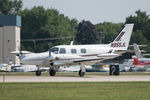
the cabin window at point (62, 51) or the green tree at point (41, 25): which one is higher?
the green tree at point (41, 25)

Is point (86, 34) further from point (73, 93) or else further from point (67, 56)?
point (73, 93)

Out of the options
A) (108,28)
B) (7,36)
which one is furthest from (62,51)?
(108,28)

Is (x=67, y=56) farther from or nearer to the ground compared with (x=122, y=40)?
nearer to the ground

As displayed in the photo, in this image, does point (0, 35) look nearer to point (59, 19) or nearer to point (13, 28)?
point (13, 28)

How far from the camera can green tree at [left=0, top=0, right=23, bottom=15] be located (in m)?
154

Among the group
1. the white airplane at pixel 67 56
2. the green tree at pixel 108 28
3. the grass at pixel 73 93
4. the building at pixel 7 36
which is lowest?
the grass at pixel 73 93

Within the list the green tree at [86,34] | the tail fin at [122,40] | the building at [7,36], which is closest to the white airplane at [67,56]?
the tail fin at [122,40]

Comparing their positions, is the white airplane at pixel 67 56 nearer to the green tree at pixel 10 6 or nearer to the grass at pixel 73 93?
the grass at pixel 73 93

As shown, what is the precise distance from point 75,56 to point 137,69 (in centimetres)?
3209

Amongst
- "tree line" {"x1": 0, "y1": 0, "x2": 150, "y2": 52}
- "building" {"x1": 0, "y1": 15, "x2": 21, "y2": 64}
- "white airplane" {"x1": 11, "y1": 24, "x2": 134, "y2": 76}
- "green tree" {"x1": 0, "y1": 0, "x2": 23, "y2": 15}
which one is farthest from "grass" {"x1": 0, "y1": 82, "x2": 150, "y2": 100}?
"green tree" {"x1": 0, "y1": 0, "x2": 23, "y2": 15}

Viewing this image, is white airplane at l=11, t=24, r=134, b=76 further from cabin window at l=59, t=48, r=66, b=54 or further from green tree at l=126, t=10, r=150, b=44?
green tree at l=126, t=10, r=150, b=44

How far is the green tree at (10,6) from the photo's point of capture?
154 metres

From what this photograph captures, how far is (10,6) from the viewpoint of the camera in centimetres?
15725

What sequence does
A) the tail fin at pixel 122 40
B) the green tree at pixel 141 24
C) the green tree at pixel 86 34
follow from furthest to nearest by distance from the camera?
the green tree at pixel 86 34 → the green tree at pixel 141 24 → the tail fin at pixel 122 40
